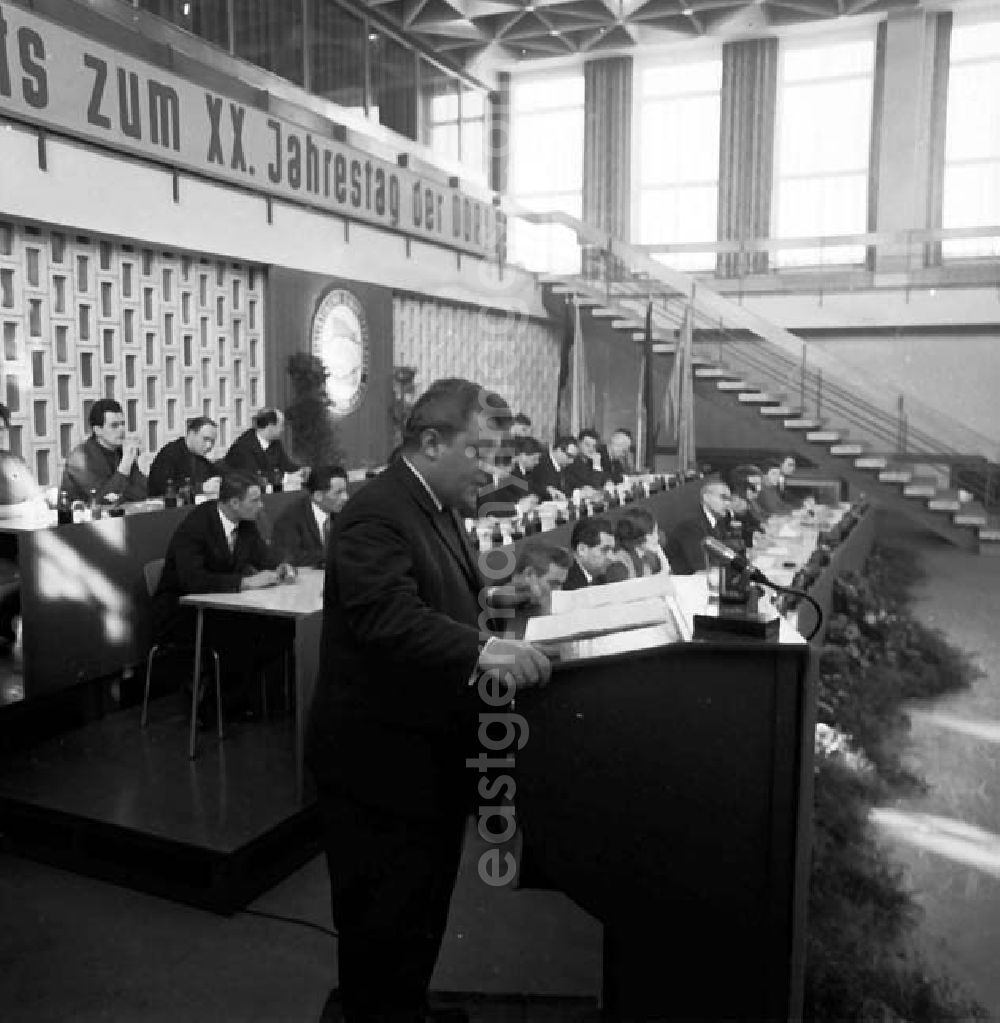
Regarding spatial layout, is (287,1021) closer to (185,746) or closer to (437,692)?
(437,692)

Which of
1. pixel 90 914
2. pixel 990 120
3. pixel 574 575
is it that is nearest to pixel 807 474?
pixel 990 120

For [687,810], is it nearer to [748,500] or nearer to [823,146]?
[748,500]

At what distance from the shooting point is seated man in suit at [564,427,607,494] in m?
7.93

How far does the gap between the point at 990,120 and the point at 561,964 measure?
42.3ft

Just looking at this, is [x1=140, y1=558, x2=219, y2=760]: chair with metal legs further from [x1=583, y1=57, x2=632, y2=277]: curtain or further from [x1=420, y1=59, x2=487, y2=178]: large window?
[x1=583, y1=57, x2=632, y2=277]: curtain

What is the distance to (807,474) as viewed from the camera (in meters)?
12.4

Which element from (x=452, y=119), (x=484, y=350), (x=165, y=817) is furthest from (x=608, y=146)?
(x=165, y=817)

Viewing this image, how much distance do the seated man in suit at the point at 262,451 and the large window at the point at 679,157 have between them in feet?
26.4

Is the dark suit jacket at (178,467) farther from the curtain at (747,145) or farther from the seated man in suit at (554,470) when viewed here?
Result: the curtain at (747,145)

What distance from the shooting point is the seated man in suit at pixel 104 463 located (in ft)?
17.8

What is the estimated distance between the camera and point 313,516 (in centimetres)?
500

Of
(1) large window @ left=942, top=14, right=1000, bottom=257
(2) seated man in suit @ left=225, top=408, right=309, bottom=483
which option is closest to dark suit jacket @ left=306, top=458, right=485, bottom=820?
(2) seated man in suit @ left=225, top=408, right=309, bottom=483

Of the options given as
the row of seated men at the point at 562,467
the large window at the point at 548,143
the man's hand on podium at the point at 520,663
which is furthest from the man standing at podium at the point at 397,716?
the large window at the point at 548,143

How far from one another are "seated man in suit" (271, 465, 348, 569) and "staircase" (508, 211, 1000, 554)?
6.12 metres
